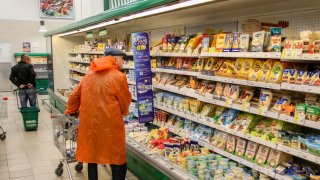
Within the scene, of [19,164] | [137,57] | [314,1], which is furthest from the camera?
[19,164]

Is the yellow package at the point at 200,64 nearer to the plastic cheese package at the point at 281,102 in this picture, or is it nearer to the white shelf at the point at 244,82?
the white shelf at the point at 244,82

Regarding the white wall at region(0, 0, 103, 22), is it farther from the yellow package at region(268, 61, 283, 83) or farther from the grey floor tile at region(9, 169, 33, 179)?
the yellow package at region(268, 61, 283, 83)

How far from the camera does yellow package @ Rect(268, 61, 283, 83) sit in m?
2.96

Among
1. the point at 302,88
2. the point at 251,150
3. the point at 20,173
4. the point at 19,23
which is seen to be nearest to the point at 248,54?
the point at 302,88

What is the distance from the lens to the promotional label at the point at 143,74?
4918mm

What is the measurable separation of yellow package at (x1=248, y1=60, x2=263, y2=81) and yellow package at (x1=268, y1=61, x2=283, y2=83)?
0.18 meters

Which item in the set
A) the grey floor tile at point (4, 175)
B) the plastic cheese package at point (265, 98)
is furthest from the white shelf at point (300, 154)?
the grey floor tile at point (4, 175)

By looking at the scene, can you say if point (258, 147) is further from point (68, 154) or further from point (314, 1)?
point (68, 154)

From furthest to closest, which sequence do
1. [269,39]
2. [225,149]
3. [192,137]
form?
[192,137], [225,149], [269,39]

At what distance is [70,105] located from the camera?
3.82m

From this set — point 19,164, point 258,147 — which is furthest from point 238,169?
point 19,164

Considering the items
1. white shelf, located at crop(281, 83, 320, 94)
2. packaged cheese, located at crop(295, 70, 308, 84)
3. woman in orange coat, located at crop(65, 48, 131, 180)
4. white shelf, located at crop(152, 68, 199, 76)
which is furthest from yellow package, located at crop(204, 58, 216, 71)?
packaged cheese, located at crop(295, 70, 308, 84)

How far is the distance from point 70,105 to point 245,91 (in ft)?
6.73

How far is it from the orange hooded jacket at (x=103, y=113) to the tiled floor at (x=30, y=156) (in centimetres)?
134
